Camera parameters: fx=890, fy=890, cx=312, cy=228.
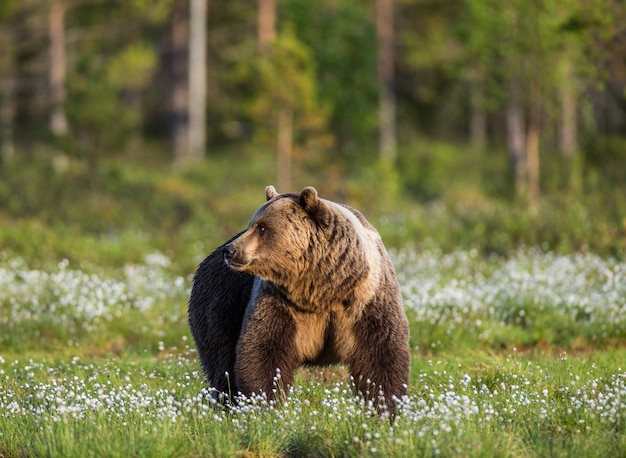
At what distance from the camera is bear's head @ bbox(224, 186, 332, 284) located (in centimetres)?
618

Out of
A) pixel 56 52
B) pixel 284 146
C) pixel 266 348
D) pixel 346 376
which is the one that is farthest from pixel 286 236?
pixel 56 52

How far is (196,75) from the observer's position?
34.5 metres

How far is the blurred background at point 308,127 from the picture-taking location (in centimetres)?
1770

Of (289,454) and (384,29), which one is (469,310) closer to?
(289,454)

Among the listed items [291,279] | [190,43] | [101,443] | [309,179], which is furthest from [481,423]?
[190,43]

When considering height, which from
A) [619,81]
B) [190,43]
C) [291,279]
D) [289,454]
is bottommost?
[289,454]

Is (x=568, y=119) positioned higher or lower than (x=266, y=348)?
higher

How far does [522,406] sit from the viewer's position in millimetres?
6328

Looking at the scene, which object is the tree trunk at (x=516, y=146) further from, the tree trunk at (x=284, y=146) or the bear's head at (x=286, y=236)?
the bear's head at (x=286, y=236)

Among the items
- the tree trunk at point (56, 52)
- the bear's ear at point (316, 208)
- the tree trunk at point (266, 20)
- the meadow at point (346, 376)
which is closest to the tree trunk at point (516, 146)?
the tree trunk at point (266, 20)

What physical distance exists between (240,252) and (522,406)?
2284 millimetres

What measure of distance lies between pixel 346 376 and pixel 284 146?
20471 mm

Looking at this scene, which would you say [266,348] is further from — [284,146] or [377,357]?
[284,146]

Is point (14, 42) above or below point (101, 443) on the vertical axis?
above
